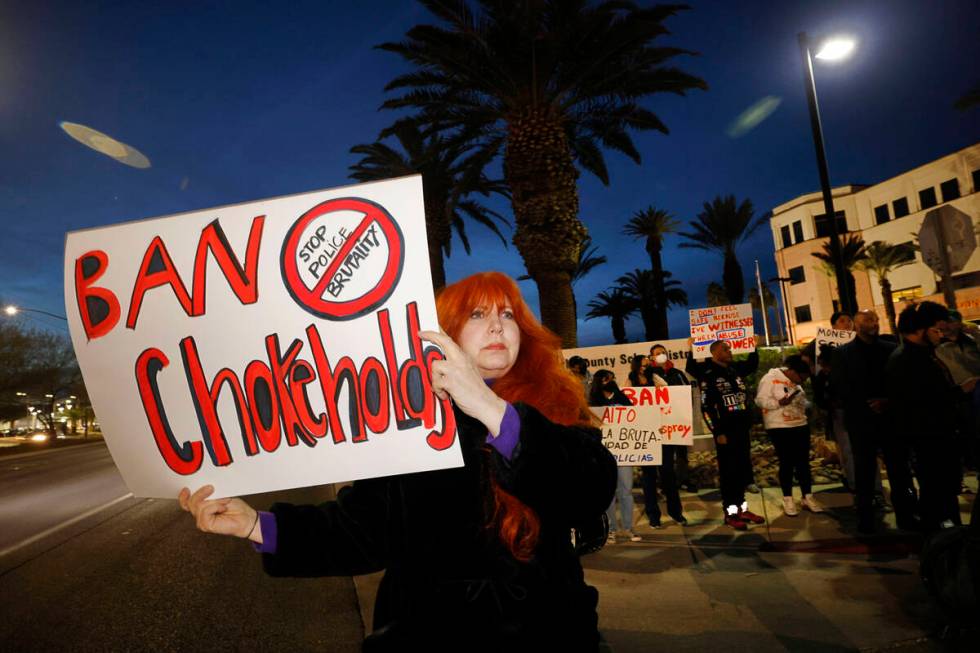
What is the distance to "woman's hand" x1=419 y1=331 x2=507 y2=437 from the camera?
4.40ft

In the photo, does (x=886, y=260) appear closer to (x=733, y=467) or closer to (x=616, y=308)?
(x=616, y=308)

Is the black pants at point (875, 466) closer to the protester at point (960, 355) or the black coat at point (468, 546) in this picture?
the protester at point (960, 355)

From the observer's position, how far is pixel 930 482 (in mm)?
4699

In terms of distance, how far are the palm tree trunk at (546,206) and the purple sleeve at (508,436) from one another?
10729 mm

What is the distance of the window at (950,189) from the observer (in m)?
41.8

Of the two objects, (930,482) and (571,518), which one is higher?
(571,518)

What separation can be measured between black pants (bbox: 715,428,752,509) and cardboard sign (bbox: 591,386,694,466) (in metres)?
0.50

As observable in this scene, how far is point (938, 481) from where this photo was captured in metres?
4.69

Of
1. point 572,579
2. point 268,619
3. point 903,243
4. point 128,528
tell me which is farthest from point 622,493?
point 903,243

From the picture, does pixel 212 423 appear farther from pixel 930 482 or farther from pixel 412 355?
pixel 930 482

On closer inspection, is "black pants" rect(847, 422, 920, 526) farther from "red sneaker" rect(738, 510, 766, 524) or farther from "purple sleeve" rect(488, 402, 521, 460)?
"purple sleeve" rect(488, 402, 521, 460)

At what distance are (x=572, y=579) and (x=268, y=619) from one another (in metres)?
3.92

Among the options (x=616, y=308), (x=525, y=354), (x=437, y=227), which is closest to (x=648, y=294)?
(x=616, y=308)

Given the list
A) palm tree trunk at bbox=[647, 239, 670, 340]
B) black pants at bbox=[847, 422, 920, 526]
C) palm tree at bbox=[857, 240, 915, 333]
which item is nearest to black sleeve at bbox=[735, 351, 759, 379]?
black pants at bbox=[847, 422, 920, 526]
